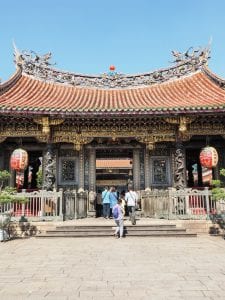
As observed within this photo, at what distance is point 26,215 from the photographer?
33.3 ft

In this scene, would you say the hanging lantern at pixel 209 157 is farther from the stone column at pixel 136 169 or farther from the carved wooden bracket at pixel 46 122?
the carved wooden bracket at pixel 46 122

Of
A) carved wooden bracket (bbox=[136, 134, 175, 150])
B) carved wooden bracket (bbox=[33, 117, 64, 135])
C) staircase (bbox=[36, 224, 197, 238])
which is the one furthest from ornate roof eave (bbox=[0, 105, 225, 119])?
staircase (bbox=[36, 224, 197, 238])

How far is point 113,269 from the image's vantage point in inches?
208

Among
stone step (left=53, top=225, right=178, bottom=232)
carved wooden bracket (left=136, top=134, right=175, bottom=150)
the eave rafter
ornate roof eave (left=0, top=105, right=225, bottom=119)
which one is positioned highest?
ornate roof eave (left=0, top=105, right=225, bottom=119)

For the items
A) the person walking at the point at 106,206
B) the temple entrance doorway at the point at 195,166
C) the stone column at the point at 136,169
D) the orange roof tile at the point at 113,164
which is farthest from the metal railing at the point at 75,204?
→ the orange roof tile at the point at 113,164

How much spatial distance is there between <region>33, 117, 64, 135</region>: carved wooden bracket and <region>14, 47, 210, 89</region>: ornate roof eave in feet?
14.4

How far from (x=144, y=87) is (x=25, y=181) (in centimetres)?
720

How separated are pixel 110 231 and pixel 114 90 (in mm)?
7947

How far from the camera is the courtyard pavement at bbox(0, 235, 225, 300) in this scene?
404 cm

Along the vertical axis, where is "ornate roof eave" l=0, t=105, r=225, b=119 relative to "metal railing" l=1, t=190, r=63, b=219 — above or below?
above

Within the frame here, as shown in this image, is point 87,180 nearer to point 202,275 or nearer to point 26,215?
point 26,215

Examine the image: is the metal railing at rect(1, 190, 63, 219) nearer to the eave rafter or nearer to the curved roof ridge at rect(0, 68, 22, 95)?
the eave rafter

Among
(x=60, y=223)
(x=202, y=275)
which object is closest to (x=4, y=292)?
(x=202, y=275)

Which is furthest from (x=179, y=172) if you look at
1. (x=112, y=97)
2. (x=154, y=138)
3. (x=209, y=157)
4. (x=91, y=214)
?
(x=112, y=97)
